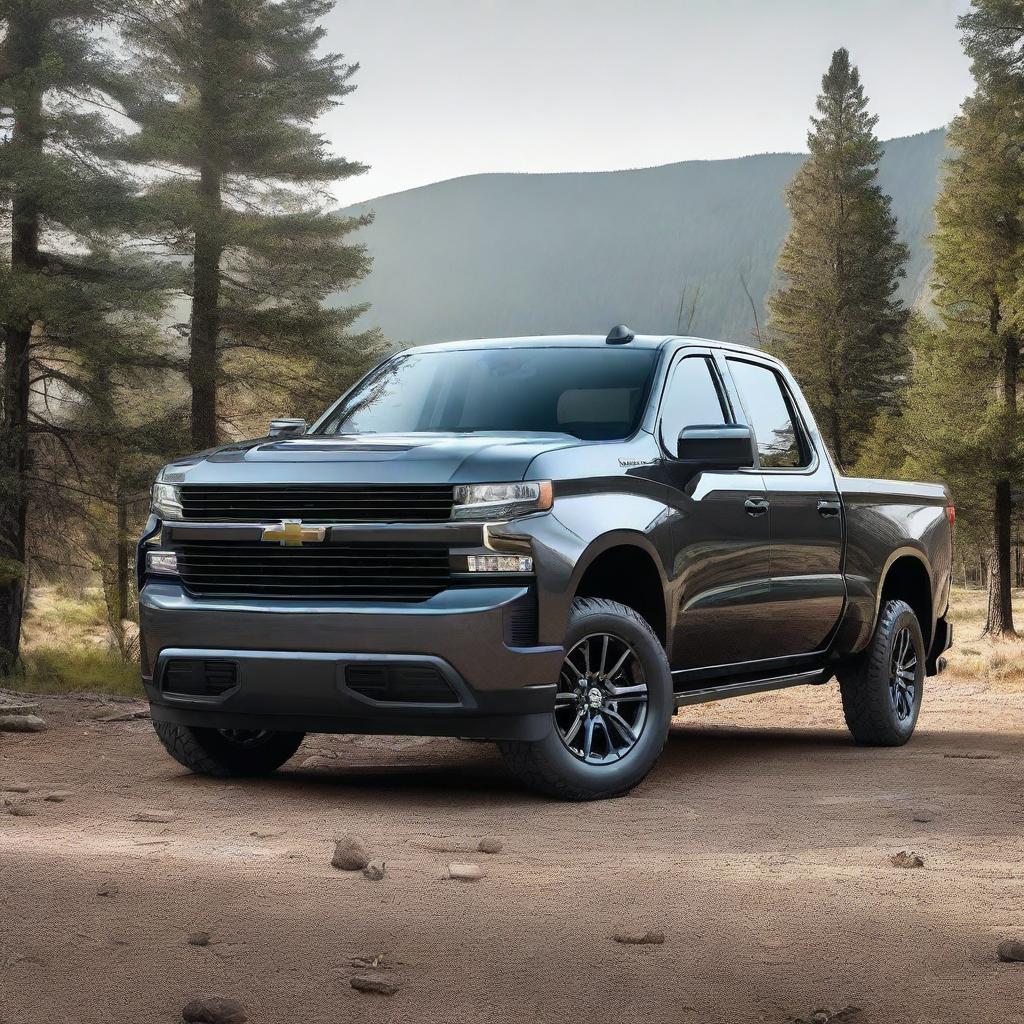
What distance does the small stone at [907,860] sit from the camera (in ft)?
16.7

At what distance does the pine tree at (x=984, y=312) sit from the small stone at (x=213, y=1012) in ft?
106

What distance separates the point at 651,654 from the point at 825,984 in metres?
2.92

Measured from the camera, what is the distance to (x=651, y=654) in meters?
6.55

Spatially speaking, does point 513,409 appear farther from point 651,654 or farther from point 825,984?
point 825,984

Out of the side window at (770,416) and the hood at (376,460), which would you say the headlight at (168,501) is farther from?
the side window at (770,416)

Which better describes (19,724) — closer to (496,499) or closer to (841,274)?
(496,499)

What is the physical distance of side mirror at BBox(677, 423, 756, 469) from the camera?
678cm

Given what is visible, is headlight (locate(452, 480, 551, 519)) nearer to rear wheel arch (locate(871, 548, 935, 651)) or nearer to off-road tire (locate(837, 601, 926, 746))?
off-road tire (locate(837, 601, 926, 746))

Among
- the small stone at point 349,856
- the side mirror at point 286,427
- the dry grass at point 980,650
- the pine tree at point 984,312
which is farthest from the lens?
the pine tree at point 984,312

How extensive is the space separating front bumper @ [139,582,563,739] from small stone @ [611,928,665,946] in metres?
1.94

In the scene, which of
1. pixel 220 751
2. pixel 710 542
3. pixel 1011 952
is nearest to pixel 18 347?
pixel 220 751

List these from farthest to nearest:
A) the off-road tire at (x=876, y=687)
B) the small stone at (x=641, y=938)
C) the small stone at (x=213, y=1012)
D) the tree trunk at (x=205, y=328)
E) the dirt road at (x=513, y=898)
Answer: the tree trunk at (x=205, y=328) < the off-road tire at (x=876, y=687) < the small stone at (x=641, y=938) < the dirt road at (x=513, y=898) < the small stone at (x=213, y=1012)

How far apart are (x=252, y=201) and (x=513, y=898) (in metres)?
24.3

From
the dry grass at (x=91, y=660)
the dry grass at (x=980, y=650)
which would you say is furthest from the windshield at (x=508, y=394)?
the dry grass at (x=980, y=650)
